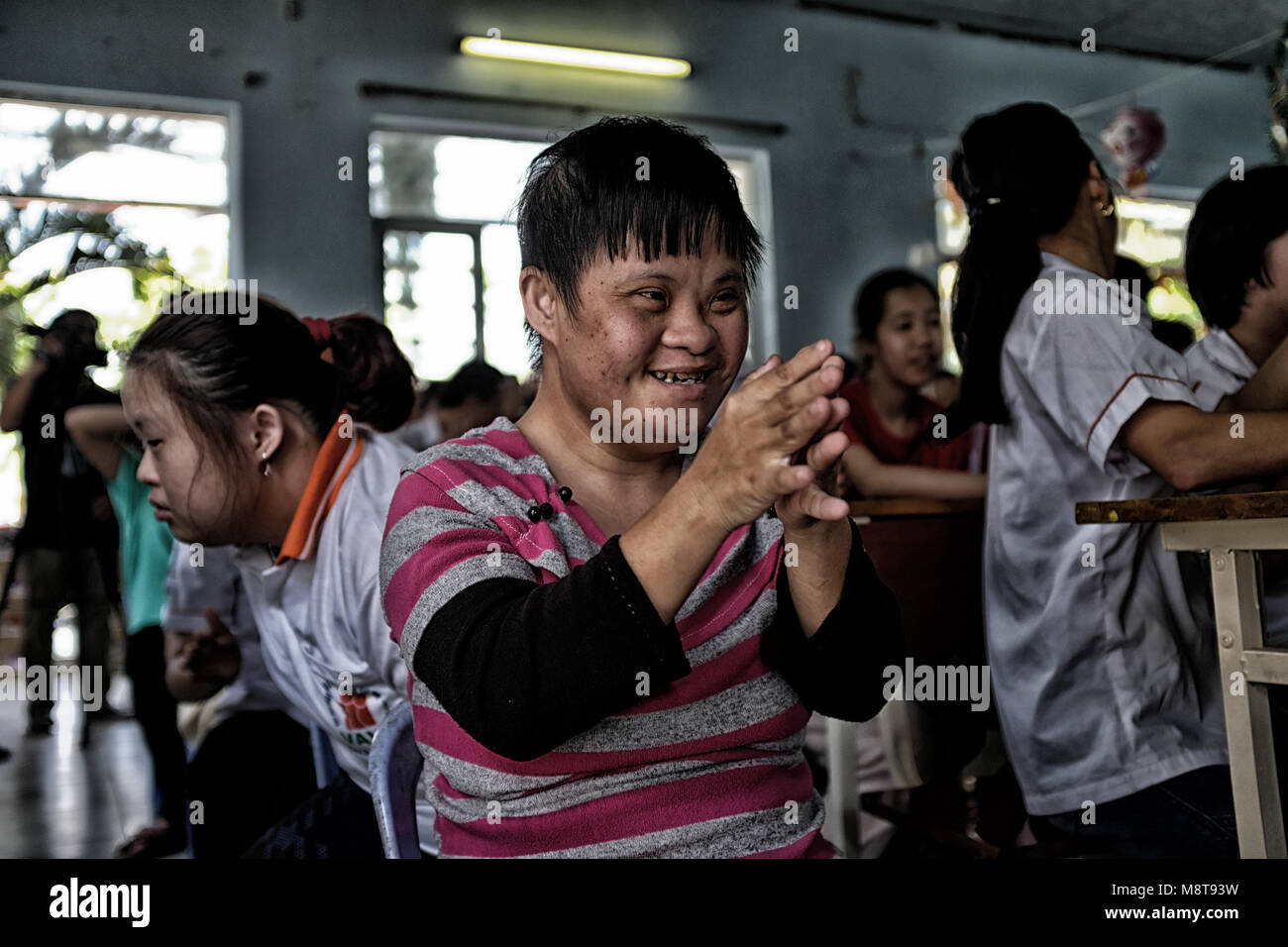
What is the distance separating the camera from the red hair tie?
1.48m

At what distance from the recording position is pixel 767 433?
0.62 meters

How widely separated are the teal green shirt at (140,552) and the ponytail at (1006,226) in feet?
6.68

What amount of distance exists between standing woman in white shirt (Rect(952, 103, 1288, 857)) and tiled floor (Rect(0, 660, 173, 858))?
1.80 m

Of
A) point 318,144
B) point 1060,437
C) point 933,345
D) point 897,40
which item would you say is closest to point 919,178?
point 897,40

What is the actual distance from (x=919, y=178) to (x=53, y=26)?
441 cm

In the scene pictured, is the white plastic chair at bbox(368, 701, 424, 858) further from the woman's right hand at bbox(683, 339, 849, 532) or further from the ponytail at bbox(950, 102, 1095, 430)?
the ponytail at bbox(950, 102, 1095, 430)

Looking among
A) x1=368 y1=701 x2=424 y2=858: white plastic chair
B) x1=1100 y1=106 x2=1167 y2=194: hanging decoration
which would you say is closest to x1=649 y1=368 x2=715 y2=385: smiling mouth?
x1=368 y1=701 x2=424 y2=858: white plastic chair

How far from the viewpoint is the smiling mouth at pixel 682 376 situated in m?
0.80

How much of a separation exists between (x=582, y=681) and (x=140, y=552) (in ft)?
8.05

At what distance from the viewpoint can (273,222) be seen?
5.07 metres

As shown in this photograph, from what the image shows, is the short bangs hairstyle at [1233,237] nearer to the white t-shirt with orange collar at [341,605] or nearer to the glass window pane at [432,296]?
the white t-shirt with orange collar at [341,605]

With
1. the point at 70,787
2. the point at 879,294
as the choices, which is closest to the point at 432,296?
the point at 70,787

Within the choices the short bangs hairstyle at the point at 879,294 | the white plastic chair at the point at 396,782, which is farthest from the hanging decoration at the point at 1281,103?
the white plastic chair at the point at 396,782

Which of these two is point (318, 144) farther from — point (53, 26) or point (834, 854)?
point (834, 854)
